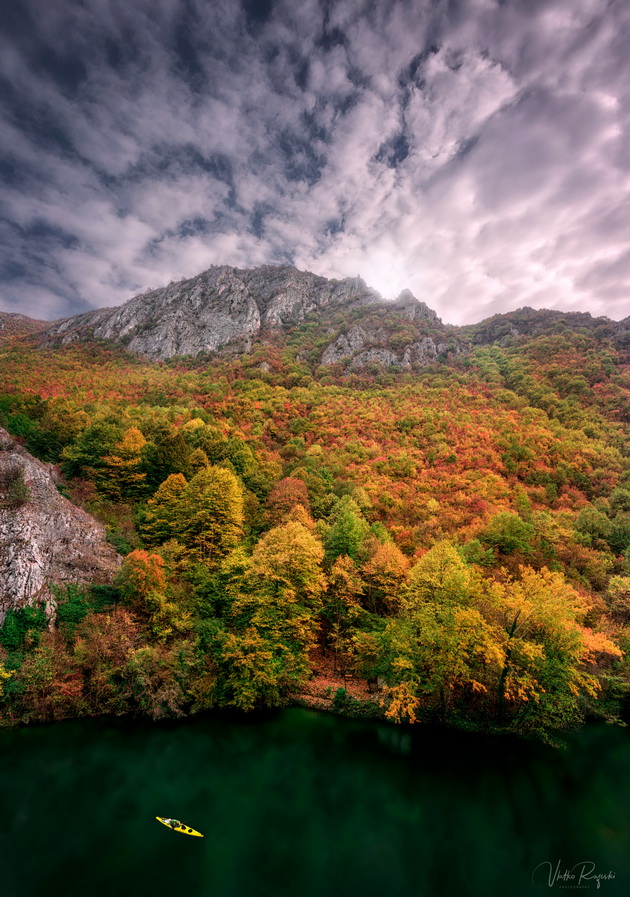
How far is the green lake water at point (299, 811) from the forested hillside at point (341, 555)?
182cm

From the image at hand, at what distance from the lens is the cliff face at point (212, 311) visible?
128750 mm

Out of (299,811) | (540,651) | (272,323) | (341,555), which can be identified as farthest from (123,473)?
(272,323)

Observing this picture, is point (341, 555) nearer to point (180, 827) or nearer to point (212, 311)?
point (180, 827)

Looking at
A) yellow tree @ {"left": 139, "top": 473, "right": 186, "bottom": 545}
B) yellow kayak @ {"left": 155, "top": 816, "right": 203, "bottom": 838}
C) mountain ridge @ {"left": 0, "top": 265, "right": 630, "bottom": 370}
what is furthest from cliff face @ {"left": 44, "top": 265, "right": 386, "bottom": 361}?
yellow kayak @ {"left": 155, "top": 816, "right": 203, "bottom": 838}

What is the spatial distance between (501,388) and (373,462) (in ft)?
173

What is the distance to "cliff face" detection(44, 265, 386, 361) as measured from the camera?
128750mm

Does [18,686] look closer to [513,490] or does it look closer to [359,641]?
[359,641]

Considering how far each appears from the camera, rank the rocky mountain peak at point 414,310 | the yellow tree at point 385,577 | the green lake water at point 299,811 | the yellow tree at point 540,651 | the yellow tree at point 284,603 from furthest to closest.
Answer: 1. the rocky mountain peak at point 414,310
2. the yellow tree at point 385,577
3. the yellow tree at point 284,603
4. the yellow tree at point 540,651
5. the green lake water at point 299,811

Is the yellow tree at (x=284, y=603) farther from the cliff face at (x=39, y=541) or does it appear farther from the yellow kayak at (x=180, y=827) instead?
the cliff face at (x=39, y=541)

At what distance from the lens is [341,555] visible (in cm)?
3119

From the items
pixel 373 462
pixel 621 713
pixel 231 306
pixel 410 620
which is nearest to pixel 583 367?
pixel 373 462

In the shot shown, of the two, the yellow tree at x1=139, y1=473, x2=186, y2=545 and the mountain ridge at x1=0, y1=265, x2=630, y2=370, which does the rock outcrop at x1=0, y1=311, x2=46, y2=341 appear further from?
the yellow tree at x1=139, y1=473, x2=186, y2=545

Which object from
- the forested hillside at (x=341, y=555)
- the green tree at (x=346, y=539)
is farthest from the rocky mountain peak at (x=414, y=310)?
the green tree at (x=346, y=539)

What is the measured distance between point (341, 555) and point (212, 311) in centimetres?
14070
